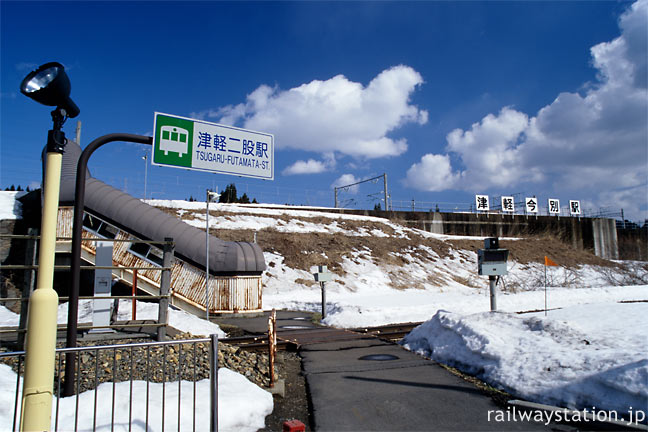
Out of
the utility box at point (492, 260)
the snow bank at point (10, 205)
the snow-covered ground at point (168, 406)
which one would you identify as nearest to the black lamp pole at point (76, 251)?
the snow-covered ground at point (168, 406)

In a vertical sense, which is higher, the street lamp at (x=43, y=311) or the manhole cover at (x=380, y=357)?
the street lamp at (x=43, y=311)

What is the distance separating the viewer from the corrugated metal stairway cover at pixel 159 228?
59.7ft

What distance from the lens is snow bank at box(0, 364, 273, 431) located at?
468 centimetres

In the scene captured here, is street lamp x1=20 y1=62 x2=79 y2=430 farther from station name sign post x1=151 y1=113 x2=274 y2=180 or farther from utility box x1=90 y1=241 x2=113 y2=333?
utility box x1=90 y1=241 x2=113 y2=333

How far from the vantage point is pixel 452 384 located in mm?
6672

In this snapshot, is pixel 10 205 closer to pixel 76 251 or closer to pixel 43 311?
pixel 76 251

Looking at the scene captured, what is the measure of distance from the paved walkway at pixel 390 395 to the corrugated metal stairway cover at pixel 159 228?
398 inches

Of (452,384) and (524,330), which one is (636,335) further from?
(452,384)

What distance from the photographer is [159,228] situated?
18609 mm

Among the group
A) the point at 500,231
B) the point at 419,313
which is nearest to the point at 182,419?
the point at 419,313

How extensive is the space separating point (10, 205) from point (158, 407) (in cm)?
2452

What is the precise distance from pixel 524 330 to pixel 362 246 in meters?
25.8

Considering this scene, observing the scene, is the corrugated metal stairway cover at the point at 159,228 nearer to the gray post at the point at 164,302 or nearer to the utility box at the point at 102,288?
the utility box at the point at 102,288

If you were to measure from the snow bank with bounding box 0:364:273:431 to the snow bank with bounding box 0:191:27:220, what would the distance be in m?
20.1
